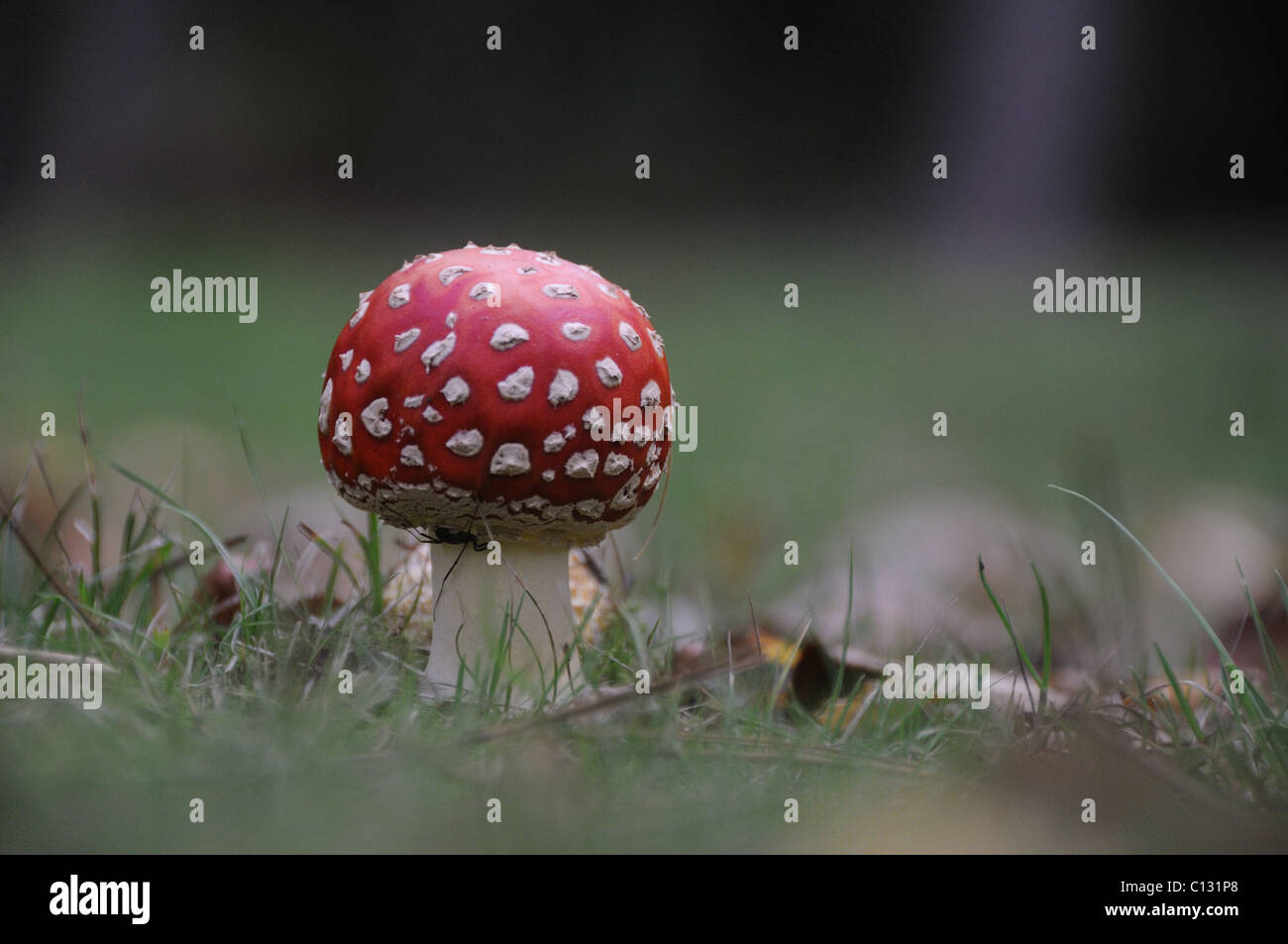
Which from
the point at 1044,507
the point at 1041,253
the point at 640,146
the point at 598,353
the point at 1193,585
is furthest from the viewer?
the point at 640,146

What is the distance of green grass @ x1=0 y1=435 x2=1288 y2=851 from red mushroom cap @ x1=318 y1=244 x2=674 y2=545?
0.34 m

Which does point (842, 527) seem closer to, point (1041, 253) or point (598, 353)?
point (598, 353)

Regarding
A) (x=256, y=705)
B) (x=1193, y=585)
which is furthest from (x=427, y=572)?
(x=1193, y=585)

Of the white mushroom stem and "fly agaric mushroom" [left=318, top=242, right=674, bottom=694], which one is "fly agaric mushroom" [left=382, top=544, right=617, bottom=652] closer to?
the white mushroom stem

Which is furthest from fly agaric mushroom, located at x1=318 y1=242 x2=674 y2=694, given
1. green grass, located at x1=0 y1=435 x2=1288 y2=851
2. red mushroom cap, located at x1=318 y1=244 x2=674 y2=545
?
green grass, located at x1=0 y1=435 x2=1288 y2=851

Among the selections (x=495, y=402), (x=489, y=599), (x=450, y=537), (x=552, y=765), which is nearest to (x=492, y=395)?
(x=495, y=402)

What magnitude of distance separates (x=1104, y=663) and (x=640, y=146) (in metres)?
6.93

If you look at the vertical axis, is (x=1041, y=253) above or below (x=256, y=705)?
above

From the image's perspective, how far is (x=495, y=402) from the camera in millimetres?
1865

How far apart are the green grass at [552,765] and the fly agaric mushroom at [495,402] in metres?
0.28

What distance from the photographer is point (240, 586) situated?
6.64 ft

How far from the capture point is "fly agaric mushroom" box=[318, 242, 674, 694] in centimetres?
187

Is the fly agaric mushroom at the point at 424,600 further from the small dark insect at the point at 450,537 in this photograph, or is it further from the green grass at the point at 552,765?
the green grass at the point at 552,765

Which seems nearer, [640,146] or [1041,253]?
[1041,253]
